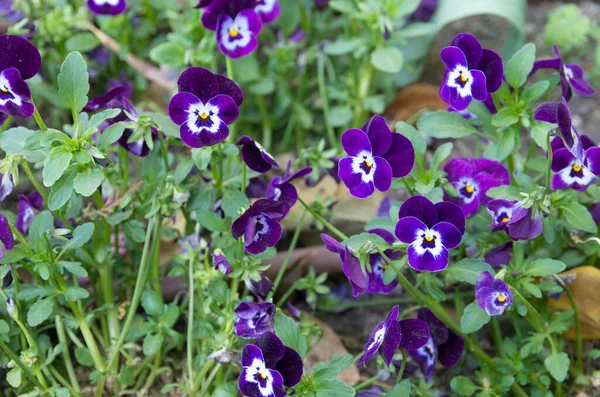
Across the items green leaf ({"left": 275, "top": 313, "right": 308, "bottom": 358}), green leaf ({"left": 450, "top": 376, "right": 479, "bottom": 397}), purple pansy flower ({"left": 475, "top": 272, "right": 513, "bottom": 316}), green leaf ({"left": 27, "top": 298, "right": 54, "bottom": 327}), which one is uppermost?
Result: purple pansy flower ({"left": 475, "top": 272, "right": 513, "bottom": 316})

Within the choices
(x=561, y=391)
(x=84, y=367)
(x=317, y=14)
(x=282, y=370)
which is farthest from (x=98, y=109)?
(x=561, y=391)

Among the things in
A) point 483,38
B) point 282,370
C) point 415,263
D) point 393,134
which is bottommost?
point 483,38

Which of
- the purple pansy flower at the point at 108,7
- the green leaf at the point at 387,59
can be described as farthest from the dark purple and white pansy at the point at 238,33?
the green leaf at the point at 387,59

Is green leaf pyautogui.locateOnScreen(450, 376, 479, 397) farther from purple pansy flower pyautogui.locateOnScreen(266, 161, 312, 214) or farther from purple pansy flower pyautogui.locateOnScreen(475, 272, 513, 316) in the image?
purple pansy flower pyautogui.locateOnScreen(266, 161, 312, 214)

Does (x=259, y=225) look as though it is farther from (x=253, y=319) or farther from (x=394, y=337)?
(x=394, y=337)

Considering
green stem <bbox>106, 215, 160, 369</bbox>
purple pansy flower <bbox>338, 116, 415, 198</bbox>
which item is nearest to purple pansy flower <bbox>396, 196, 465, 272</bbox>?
purple pansy flower <bbox>338, 116, 415, 198</bbox>

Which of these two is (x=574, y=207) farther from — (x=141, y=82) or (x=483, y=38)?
(x=141, y=82)
